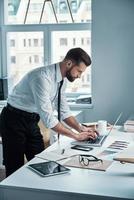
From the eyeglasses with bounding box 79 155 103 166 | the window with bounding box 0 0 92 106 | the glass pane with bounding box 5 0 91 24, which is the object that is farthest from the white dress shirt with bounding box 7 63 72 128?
the glass pane with bounding box 5 0 91 24

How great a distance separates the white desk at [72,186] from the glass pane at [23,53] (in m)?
2.97

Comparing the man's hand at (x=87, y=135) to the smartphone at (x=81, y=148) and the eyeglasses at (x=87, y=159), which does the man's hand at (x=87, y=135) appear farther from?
the eyeglasses at (x=87, y=159)

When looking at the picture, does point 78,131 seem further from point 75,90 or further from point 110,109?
point 75,90

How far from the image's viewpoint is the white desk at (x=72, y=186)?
5.90ft

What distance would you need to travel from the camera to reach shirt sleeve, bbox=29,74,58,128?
2.55 metres

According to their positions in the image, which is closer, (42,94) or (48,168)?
(48,168)

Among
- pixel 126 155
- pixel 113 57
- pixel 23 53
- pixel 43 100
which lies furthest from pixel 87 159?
pixel 23 53

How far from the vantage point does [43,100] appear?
2.55m

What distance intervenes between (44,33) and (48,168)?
297 centimetres

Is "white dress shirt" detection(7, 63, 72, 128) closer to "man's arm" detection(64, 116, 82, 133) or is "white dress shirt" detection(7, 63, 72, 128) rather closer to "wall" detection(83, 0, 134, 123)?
"man's arm" detection(64, 116, 82, 133)

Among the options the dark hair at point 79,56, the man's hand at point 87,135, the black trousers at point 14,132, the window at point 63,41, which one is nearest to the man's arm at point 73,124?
the man's hand at point 87,135

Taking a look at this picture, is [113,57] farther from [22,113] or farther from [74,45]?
[22,113]

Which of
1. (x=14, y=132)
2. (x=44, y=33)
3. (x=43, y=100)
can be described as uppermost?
(x=44, y=33)

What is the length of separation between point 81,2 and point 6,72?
4.44 ft
